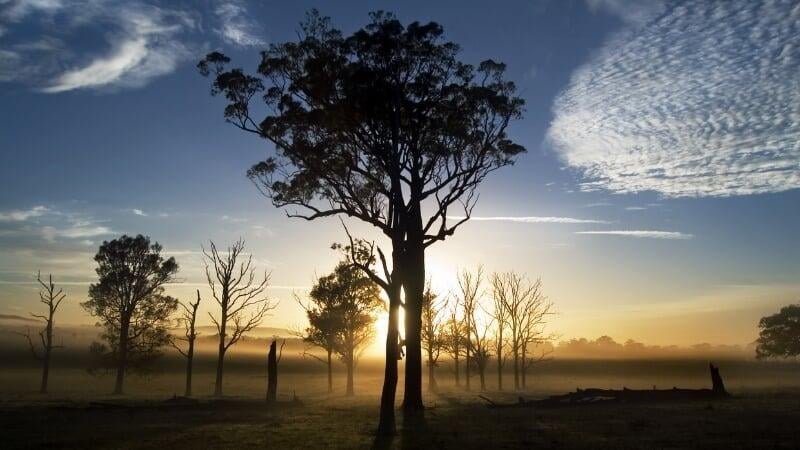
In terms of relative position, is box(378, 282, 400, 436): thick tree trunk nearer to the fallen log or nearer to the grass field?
the grass field

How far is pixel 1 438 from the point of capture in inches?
709

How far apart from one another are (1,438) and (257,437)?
8.16 metres

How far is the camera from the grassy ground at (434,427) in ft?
54.0

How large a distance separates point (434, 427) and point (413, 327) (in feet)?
20.3

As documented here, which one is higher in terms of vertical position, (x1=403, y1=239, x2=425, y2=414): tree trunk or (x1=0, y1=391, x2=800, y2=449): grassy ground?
(x1=403, y1=239, x2=425, y2=414): tree trunk

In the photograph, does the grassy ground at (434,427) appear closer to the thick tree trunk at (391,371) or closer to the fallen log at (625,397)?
the thick tree trunk at (391,371)

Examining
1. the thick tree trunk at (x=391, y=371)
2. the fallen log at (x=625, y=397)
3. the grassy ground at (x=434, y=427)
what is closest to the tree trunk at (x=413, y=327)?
the grassy ground at (x=434, y=427)

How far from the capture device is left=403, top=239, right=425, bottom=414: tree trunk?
1005 inches

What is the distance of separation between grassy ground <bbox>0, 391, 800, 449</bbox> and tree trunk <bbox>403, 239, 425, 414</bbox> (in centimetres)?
114

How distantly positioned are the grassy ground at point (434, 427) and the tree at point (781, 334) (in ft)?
175

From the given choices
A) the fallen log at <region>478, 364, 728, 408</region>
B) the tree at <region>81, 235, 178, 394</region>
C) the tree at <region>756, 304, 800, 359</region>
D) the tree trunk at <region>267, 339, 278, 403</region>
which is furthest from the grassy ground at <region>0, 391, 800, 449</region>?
the tree at <region>756, 304, 800, 359</region>

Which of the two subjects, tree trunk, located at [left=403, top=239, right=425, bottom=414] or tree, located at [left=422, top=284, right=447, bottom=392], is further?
tree, located at [left=422, top=284, right=447, bottom=392]

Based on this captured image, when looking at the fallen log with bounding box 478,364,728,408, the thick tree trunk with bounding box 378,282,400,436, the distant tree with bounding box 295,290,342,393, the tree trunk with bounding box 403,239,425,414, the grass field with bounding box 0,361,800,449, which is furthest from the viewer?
the distant tree with bounding box 295,290,342,393

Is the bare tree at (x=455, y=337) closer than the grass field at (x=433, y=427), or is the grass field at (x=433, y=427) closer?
the grass field at (x=433, y=427)
